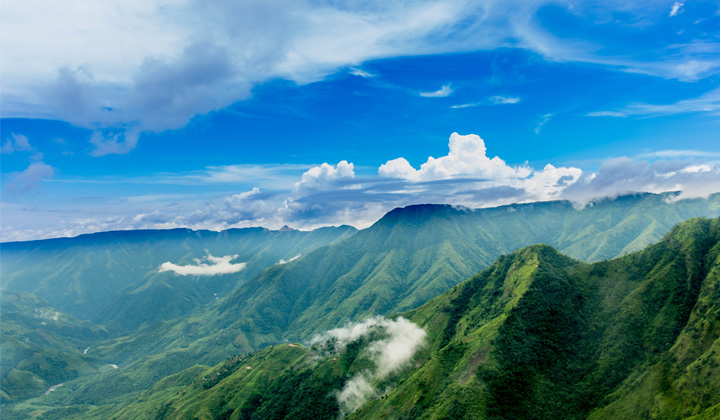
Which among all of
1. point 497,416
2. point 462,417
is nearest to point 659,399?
point 497,416

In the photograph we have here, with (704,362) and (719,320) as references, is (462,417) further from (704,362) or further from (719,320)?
(719,320)

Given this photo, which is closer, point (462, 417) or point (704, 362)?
point (704, 362)

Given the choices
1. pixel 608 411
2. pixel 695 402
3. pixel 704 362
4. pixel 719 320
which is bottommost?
pixel 608 411

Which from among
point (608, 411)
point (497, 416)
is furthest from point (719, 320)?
point (497, 416)

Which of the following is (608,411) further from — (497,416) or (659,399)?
(497,416)

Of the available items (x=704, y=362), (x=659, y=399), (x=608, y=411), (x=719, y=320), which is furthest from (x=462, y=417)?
(x=719, y=320)

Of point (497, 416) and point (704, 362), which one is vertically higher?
point (704, 362)

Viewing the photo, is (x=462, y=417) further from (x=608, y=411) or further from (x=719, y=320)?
(x=719, y=320)

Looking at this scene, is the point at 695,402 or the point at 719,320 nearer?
the point at 695,402

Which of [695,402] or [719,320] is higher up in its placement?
[719,320]
